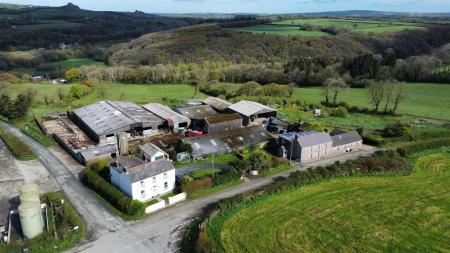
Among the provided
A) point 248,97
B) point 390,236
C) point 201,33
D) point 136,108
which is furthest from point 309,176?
point 201,33

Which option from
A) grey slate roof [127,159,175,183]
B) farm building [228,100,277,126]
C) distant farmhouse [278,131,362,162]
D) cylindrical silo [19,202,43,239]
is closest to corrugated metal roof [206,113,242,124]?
farm building [228,100,277,126]

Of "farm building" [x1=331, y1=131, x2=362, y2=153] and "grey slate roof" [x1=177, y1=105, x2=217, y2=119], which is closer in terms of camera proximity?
"farm building" [x1=331, y1=131, x2=362, y2=153]

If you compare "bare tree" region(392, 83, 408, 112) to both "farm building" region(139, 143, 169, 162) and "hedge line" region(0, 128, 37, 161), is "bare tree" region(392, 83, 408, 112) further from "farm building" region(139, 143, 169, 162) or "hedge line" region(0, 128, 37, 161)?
"hedge line" region(0, 128, 37, 161)

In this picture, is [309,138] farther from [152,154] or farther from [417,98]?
[417,98]

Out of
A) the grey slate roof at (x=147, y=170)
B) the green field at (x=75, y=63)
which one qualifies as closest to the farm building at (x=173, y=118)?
the grey slate roof at (x=147, y=170)

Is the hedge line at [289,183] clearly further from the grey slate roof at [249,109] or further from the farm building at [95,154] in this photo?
the grey slate roof at [249,109]
